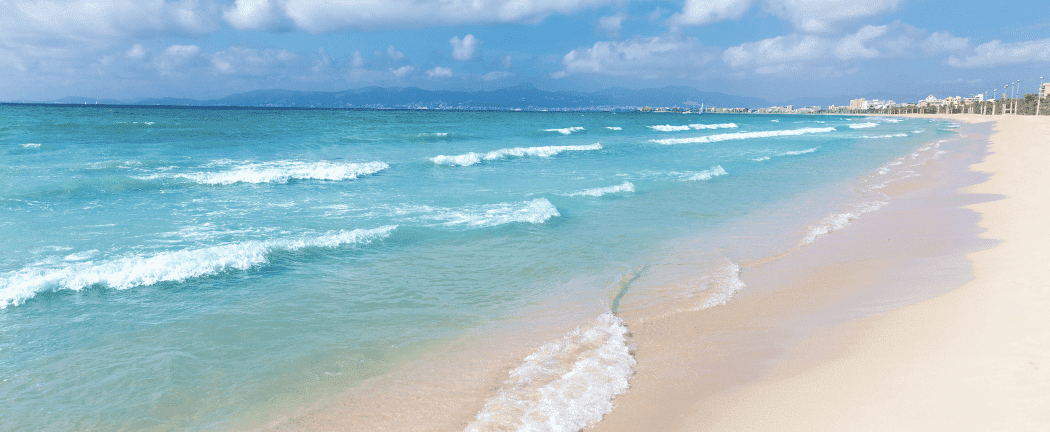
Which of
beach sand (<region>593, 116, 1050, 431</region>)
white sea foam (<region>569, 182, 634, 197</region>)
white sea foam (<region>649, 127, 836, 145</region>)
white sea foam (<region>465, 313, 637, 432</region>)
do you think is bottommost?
white sea foam (<region>465, 313, 637, 432</region>)


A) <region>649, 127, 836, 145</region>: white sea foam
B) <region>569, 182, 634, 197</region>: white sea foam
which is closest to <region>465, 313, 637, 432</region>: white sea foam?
<region>569, 182, 634, 197</region>: white sea foam

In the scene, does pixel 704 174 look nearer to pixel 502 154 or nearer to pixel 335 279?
pixel 502 154

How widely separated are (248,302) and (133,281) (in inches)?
73.7

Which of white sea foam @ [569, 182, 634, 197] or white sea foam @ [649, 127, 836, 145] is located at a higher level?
white sea foam @ [649, 127, 836, 145]

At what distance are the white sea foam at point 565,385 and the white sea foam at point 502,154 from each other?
17850mm

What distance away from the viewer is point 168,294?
665cm

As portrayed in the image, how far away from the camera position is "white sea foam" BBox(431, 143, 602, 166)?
22952 mm

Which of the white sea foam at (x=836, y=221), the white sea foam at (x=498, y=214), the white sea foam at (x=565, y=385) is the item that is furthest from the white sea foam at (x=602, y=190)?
the white sea foam at (x=565, y=385)

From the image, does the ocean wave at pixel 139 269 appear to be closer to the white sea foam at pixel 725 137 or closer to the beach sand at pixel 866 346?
the beach sand at pixel 866 346

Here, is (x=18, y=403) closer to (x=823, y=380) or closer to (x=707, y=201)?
(x=823, y=380)

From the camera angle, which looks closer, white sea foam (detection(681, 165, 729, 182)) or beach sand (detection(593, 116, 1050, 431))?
beach sand (detection(593, 116, 1050, 431))

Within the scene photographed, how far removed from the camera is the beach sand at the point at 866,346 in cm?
383

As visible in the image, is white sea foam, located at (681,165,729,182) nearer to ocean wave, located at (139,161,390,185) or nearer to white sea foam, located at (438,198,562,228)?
white sea foam, located at (438,198,562,228)

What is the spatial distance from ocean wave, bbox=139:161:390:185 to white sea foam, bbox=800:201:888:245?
44.1 ft
